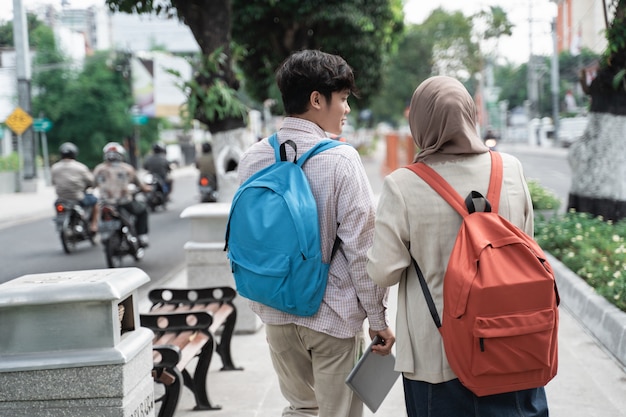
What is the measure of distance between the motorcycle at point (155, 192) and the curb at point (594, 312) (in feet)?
44.7

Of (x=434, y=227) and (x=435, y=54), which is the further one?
(x=435, y=54)

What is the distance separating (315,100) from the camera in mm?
2920

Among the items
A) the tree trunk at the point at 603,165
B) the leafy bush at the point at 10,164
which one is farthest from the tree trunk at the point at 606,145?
the leafy bush at the point at 10,164

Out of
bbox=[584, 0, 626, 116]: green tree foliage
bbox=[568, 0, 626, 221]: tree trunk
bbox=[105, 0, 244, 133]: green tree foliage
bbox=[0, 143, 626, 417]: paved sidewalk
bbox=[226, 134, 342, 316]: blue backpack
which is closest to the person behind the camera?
bbox=[226, 134, 342, 316]: blue backpack

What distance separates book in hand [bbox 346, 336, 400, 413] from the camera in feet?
9.33

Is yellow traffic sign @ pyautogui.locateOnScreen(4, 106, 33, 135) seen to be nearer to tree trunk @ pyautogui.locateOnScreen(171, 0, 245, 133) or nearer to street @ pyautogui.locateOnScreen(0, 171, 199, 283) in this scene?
street @ pyautogui.locateOnScreen(0, 171, 199, 283)

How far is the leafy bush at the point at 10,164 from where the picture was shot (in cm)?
2997

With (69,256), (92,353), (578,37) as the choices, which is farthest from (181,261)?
(92,353)

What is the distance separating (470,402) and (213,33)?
30.3ft

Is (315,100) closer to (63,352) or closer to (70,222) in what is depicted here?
(63,352)

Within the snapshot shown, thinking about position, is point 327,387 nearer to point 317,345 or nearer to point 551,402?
point 317,345

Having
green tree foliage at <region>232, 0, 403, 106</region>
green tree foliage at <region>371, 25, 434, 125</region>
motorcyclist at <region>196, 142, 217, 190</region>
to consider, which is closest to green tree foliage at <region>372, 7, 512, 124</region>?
green tree foliage at <region>371, 25, 434, 125</region>

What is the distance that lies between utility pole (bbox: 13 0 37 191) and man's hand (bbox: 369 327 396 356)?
961 inches

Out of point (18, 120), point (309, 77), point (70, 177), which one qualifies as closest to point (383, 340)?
point (309, 77)
